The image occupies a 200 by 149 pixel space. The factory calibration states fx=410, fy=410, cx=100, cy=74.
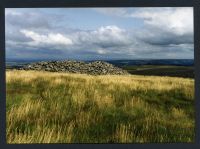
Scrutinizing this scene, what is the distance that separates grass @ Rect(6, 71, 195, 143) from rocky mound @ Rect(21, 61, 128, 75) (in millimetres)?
72

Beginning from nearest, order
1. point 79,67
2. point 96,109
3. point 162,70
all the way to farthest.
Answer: point 96,109, point 79,67, point 162,70

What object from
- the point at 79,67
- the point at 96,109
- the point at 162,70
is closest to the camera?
→ the point at 96,109

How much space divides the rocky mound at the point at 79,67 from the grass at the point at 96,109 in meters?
0.07

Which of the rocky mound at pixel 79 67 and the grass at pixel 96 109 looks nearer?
the grass at pixel 96 109

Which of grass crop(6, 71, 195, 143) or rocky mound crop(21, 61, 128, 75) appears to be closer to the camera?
grass crop(6, 71, 195, 143)

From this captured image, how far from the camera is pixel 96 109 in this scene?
4.37 m

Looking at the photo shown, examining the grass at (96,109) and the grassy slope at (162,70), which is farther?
the grassy slope at (162,70)

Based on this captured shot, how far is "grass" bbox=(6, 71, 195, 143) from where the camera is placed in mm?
4164

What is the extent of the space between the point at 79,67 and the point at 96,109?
57 cm

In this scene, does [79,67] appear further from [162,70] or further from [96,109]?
[162,70]

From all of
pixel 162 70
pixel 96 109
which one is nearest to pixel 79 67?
pixel 96 109

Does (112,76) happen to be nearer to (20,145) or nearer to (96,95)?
(96,95)

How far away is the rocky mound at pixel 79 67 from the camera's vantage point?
462 centimetres

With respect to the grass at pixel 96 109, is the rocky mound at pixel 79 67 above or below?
above
